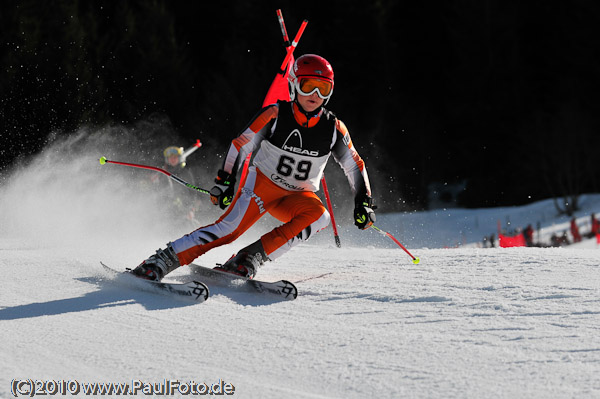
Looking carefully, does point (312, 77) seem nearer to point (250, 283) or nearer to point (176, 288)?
point (250, 283)

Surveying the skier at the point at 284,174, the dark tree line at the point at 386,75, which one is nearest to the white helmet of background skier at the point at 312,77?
the skier at the point at 284,174

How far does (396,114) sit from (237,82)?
242 inches

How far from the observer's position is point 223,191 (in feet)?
13.7

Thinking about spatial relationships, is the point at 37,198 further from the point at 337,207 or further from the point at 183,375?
the point at 337,207

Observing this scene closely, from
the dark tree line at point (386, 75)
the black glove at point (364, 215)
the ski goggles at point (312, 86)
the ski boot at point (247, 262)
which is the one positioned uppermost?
the dark tree line at point (386, 75)

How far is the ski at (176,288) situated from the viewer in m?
3.51

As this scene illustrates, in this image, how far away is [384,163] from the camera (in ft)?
78.7

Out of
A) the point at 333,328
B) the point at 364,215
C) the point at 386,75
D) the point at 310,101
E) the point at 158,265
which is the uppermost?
the point at 386,75

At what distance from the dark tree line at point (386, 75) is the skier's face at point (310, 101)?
16510mm

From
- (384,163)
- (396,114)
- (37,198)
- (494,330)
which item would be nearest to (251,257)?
(494,330)

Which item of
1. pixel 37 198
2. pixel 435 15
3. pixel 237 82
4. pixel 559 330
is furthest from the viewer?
pixel 435 15

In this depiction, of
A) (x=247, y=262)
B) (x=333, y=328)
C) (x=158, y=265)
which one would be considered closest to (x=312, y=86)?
(x=247, y=262)

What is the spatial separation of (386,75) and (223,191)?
76.3 ft

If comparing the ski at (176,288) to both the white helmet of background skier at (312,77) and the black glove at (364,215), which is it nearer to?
the black glove at (364,215)
